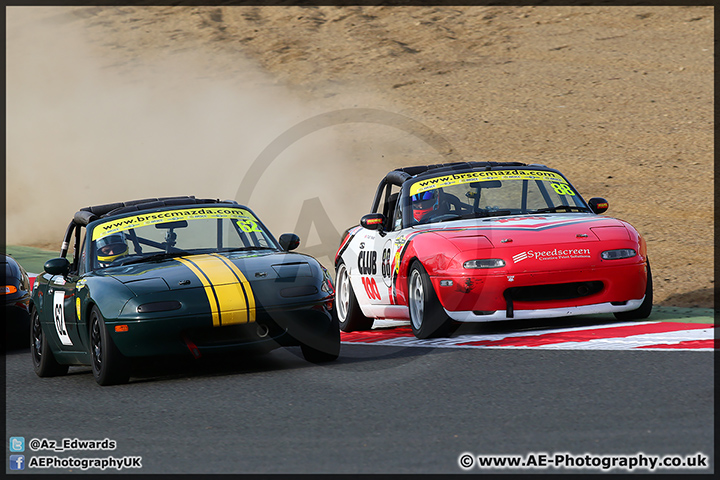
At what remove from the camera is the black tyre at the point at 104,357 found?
8055 millimetres

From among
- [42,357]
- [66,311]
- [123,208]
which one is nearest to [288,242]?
[123,208]

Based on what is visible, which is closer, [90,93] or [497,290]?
[497,290]

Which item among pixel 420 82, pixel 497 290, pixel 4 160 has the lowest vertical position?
pixel 497 290

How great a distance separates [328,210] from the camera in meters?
23.3

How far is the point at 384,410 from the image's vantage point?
6.61m

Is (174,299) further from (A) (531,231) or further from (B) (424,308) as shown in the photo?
(A) (531,231)

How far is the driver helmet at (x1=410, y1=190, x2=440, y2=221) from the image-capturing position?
1082 centimetres

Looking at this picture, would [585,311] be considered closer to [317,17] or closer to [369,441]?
[369,441]

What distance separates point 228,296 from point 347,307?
3833 mm

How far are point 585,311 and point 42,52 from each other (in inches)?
1334

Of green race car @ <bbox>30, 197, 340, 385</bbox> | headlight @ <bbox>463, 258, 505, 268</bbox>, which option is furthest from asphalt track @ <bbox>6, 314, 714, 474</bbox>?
headlight @ <bbox>463, 258, 505, 268</bbox>

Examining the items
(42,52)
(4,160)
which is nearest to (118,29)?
(42,52)

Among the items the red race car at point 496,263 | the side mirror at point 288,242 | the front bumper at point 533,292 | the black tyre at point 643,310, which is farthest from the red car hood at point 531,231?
the side mirror at point 288,242

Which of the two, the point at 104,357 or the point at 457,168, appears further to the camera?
the point at 457,168
